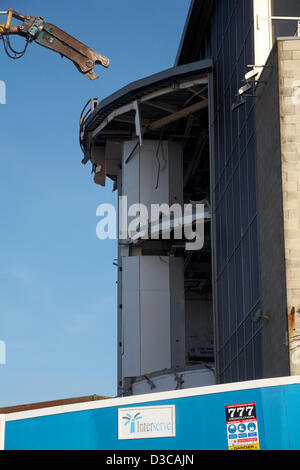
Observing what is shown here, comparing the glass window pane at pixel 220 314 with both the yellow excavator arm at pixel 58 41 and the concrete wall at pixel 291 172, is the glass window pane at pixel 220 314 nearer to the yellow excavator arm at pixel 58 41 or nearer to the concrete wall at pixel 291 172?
the concrete wall at pixel 291 172

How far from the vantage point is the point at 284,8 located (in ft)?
89.8

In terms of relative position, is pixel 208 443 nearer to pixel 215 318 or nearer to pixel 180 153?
pixel 215 318

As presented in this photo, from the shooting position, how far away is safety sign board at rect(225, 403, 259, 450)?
7656 mm

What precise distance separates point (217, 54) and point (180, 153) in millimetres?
8662

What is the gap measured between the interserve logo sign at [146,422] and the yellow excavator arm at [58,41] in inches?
1557

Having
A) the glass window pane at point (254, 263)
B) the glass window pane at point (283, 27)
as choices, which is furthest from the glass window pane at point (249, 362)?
the glass window pane at point (283, 27)

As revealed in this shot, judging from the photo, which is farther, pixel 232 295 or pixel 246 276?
pixel 232 295

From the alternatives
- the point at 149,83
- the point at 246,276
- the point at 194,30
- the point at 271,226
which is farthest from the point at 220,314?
the point at 194,30

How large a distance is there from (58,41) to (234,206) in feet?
70.0

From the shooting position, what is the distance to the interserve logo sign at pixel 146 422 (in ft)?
26.7

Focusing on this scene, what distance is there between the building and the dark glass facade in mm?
63

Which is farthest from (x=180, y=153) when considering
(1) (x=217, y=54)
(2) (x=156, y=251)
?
(1) (x=217, y=54)

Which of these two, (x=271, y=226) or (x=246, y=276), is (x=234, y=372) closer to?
(x=246, y=276)

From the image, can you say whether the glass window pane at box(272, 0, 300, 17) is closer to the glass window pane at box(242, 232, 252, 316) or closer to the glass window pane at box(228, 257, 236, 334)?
the glass window pane at box(242, 232, 252, 316)
